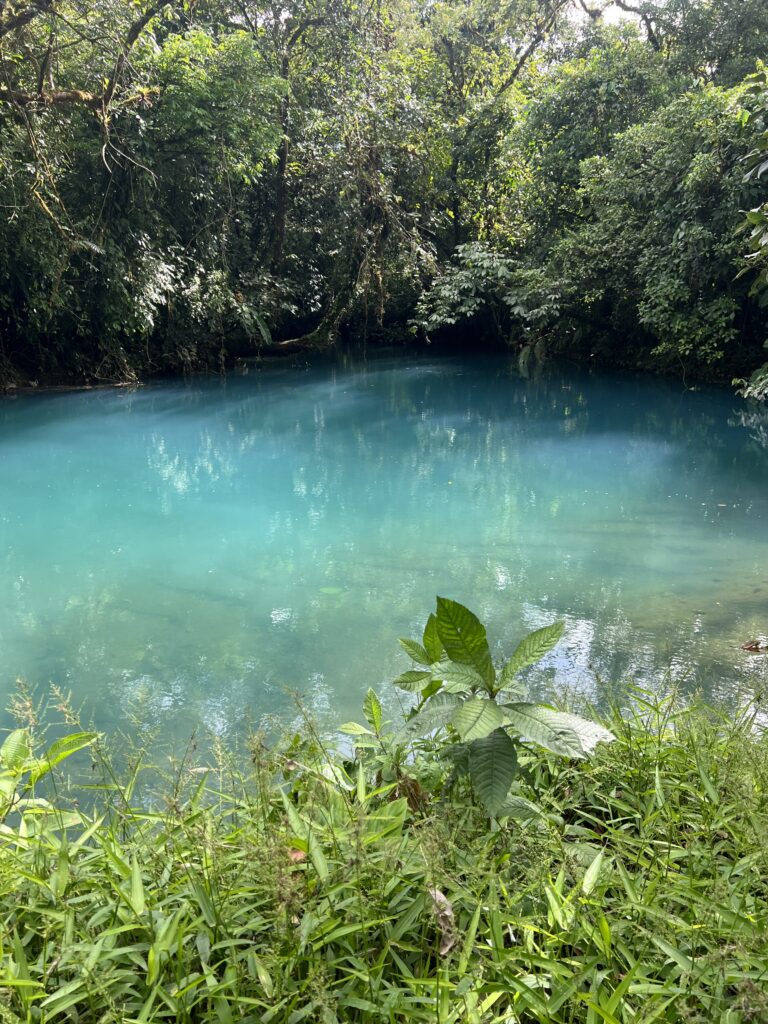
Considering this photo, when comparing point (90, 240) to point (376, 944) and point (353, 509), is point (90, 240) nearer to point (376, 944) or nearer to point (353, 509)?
point (353, 509)

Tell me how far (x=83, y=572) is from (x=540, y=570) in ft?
7.99


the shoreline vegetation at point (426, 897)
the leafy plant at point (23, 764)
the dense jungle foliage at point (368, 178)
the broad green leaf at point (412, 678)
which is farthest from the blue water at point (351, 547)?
the dense jungle foliage at point (368, 178)

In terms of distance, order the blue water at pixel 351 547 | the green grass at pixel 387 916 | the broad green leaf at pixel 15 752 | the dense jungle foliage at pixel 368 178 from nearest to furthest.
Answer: the green grass at pixel 387 916
the broad green leaf at pixel 15 752
the blue water at pixel 351 547
the dense jungle foliage at pixel 368 178

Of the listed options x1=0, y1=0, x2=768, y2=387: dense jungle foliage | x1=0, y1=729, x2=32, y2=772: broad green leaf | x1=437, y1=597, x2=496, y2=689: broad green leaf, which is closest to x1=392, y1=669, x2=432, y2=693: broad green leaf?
x1=437, y1=597, x2=496, y2=689: broad green leaf

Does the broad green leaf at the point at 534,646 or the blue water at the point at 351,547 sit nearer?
the broad green leaf at the point at 534,646

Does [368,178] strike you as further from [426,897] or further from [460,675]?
[426,897]

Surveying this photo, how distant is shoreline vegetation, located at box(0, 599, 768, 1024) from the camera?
103cm

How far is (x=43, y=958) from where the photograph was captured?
1.08 meters

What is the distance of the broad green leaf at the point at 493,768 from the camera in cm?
132

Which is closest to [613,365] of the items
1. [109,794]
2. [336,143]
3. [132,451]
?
[336,143]

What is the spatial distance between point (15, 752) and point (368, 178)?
11.8 m

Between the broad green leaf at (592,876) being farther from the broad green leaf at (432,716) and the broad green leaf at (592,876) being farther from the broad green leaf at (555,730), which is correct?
the broad green leaf at (432,716)

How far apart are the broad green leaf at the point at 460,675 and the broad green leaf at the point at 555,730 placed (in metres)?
0.07

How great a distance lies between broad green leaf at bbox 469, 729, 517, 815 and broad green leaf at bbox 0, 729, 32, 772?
866mm
